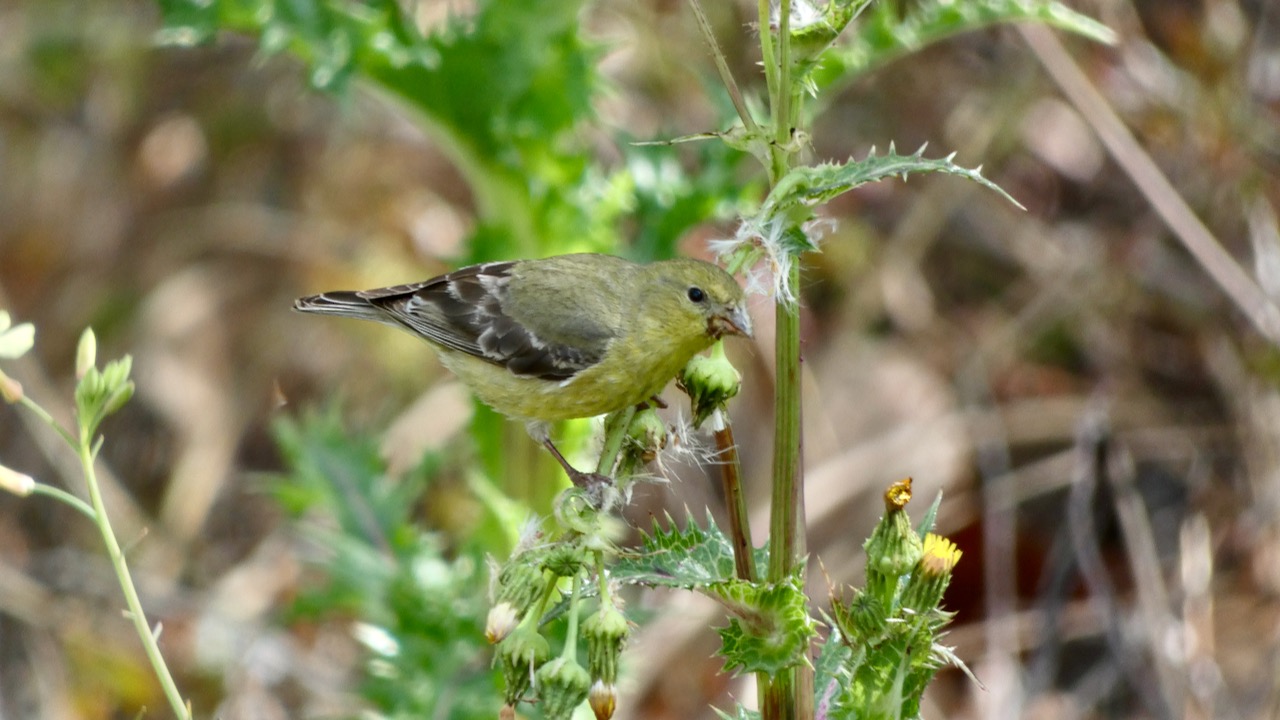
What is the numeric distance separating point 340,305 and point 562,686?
2362mm

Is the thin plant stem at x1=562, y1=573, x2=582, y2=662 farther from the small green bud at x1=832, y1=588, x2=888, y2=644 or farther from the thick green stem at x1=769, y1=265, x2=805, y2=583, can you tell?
the small green bud at x1=832, y1=588, x2=888, y2=644

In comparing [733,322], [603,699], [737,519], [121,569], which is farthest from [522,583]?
[733,322]

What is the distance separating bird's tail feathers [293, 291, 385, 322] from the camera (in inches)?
154

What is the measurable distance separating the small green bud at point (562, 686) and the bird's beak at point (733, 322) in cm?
133

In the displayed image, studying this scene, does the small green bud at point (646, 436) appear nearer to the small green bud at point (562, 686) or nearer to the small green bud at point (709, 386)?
the small green bud at point (709, 386)

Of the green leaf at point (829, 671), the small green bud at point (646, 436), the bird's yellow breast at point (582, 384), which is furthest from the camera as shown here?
the bird's yellow breast at point (582, 384)

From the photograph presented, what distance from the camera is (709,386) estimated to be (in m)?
2.02

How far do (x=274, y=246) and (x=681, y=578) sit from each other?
18.3 feet

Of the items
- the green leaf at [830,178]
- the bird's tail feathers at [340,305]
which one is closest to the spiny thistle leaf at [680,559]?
the green leaf at [830,178]

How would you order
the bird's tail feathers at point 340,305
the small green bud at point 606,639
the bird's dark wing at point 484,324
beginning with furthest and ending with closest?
the bird's tail feathers at point 340,305 < the bird's dark wing at point 484,324 < the small green bud at point 606,639

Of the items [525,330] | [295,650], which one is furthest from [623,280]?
[295,650]

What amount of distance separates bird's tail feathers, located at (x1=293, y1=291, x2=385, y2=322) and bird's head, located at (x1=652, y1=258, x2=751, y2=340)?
1064 millimetres

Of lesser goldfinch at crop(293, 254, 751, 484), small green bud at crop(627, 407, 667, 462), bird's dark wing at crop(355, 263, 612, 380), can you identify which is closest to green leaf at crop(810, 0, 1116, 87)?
lesser goldfinch at crop(293, 254, 751, 484)

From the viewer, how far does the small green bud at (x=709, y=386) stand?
2.02 meters
